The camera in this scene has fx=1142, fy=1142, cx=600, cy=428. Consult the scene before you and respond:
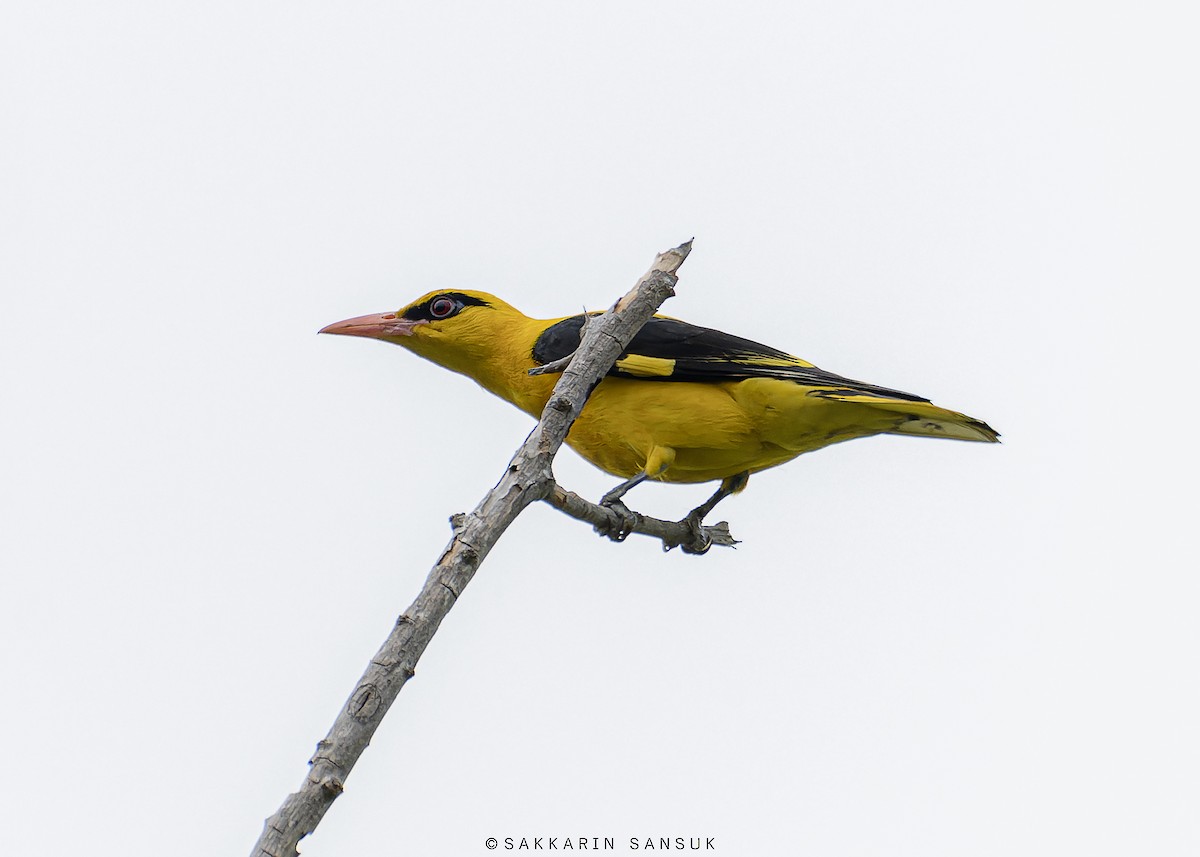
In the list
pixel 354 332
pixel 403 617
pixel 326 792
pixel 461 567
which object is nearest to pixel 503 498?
pixel 461 567

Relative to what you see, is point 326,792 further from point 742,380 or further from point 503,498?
point 742,380

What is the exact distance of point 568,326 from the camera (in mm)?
6469

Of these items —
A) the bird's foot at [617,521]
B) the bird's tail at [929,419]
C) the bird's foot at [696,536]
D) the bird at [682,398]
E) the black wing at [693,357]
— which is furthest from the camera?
the bird's foot at [696,536]

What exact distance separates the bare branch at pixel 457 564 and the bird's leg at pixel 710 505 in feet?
5.03

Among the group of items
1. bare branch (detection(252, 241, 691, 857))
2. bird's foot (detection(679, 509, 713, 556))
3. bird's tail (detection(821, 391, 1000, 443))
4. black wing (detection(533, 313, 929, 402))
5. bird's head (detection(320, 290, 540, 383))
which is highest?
bird's head (detection(320, 290, 540, 383))

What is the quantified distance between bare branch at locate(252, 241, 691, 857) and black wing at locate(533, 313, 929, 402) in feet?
3.35

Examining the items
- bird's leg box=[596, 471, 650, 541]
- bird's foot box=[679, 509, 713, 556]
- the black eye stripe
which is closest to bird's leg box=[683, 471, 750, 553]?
bird's foot box=[679, 509, 713, 556]

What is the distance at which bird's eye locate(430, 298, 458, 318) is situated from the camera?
6727mm

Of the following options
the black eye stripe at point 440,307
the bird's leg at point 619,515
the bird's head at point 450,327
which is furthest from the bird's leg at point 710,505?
the black eye stripe at point 440,307

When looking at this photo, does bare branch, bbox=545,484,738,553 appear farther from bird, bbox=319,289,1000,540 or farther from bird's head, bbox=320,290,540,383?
bird's head, bbox=320,290,540,383

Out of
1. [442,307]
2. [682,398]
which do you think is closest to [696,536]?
[682,398]

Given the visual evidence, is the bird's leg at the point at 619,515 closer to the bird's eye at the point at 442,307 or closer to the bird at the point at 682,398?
the bird at the point at 682,398

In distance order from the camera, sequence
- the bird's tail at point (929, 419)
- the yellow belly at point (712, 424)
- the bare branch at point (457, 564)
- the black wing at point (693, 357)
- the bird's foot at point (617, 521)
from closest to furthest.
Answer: the bare branch at point (457, 564)
the bird's foot at point (617, 521)
the bird's tail at point (929, 419)
the yellow belly at point (712, 424)
the black wing at point (693, 357)

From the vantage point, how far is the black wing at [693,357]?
599 cm
